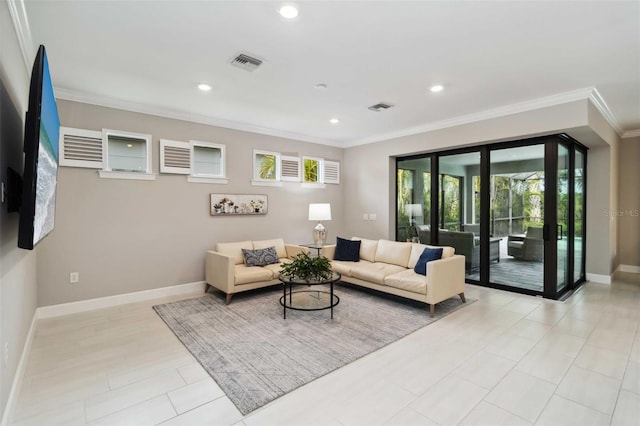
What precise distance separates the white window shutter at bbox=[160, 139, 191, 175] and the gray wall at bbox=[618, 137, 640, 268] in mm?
7894

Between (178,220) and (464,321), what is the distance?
13.9 ft

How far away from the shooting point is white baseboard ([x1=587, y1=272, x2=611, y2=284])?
211 inches

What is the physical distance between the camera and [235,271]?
447 cm

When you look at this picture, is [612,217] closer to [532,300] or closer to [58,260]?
[532,300]

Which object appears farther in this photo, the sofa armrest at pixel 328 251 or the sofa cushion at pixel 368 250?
the sofa armrest at pixel 328 251

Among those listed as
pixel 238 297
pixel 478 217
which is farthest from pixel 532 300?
pixel 238 297

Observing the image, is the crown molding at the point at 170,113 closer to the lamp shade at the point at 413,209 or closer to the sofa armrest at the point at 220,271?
the sofa armrest at the point at 220,271

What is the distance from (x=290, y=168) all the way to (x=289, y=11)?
3936 mm

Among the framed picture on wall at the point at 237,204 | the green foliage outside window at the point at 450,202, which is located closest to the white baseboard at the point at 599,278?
the green foliage outside window at the point at 450,202

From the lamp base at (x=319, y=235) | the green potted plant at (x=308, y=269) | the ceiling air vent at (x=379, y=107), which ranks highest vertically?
the ceiling air vent at (x=379, y=107)

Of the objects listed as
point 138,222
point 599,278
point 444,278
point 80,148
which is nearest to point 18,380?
point 138,222

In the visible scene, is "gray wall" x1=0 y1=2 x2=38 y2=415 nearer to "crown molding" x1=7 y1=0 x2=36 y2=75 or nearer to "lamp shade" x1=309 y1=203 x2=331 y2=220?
"crown molding" x1=7 y1=0 x2=36 y2=75

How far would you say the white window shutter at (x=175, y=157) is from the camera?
4648 mm

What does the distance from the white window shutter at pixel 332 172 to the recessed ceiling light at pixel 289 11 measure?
175 inches
